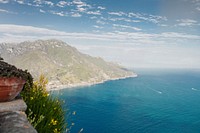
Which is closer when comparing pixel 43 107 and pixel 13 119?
pixel 13 119

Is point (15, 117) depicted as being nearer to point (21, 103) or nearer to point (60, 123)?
point (21, 103)

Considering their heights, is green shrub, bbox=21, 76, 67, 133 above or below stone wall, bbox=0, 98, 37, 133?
below

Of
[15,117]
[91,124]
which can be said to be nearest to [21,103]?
[15,117]

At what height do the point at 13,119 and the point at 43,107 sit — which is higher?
the point at 13,119

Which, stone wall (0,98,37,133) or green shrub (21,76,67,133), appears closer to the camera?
stone wall (0,98,37,133)
